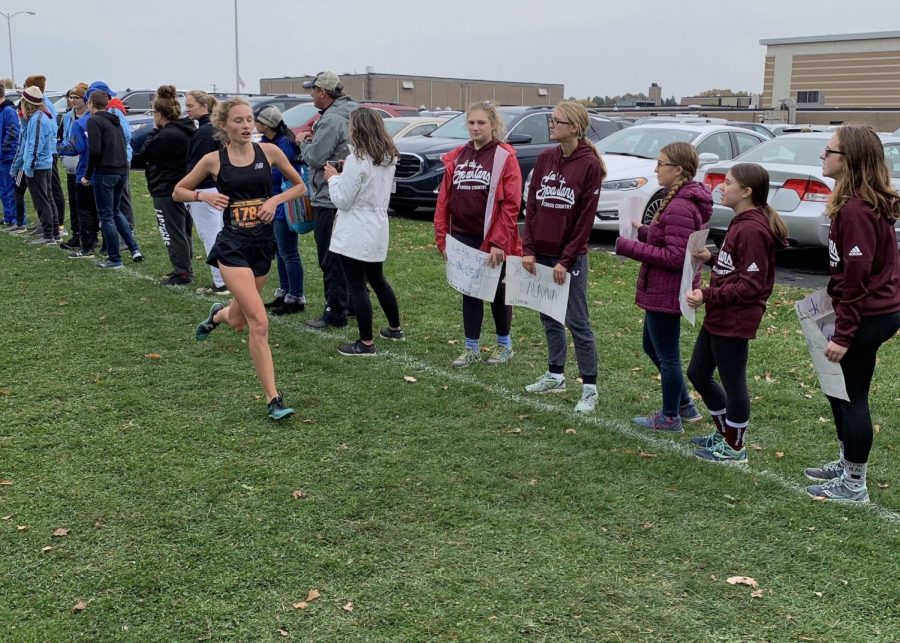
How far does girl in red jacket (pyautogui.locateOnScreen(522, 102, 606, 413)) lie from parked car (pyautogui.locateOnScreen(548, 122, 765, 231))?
20.4 feet

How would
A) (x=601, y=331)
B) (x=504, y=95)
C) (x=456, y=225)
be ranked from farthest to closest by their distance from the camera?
(x=504, y=95), (x=601, y=331), (x=456, y=225)

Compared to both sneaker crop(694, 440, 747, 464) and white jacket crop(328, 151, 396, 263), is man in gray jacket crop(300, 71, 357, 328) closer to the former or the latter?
white jacket crop(328, 151, 396, 263)

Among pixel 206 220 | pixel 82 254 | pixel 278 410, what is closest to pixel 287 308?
pixel 206 220

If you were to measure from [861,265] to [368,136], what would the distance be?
3.64 meters

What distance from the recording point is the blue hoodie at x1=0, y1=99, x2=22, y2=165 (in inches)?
471

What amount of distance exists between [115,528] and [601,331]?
192 inches

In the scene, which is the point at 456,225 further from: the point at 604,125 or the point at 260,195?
the point at 604,125

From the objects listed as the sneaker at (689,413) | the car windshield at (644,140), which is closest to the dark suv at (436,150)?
the car windshield at (644,140)

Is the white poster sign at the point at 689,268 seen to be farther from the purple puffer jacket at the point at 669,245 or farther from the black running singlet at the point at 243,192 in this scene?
the black running singlet at the point at 243,192

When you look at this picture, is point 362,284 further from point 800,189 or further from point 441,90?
point 441,90

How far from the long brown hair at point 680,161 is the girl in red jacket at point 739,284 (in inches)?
16.6

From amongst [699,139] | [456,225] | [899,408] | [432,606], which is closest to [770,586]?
[432,606]

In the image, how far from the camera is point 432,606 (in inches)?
141

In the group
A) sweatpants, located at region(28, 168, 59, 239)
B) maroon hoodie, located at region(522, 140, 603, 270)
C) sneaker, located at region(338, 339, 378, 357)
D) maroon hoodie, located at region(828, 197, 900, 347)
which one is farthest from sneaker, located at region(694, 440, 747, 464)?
sweatpants, located at region(28, 168, 59, 239)
